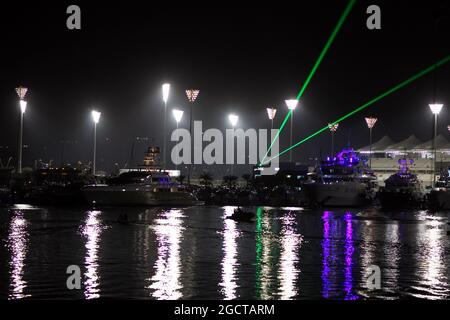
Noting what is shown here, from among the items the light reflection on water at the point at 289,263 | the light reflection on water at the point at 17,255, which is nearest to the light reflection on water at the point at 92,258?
the light reflection on water at the point at 17,255

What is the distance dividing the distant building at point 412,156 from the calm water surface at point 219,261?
A: 394 ft

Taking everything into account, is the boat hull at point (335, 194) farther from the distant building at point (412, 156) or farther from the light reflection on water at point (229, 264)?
the distant building at point (412, 156)

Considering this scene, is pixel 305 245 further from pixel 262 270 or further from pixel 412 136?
pixel 412 136

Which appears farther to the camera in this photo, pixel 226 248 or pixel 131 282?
pixel 226 248

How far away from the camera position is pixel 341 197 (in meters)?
96.5

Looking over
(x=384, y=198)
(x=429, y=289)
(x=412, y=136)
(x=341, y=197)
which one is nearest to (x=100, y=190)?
(x=341, y=197)

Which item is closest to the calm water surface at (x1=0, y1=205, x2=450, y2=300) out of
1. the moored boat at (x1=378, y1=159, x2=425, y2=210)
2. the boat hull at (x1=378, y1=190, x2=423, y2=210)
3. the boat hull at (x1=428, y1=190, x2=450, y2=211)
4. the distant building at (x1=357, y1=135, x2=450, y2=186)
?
the boat hull at (x1=428, y1=190, x2=450, y2=211)

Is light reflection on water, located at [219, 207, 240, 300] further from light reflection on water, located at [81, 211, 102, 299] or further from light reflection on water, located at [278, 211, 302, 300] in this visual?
light reflection on water, located at [81, 211, 102, 299]

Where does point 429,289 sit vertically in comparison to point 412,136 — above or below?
below

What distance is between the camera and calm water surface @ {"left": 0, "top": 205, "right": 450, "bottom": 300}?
23219mm

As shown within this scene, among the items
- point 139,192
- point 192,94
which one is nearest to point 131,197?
point 139,192

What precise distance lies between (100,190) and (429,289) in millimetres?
65081

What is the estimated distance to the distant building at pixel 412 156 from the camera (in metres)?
170

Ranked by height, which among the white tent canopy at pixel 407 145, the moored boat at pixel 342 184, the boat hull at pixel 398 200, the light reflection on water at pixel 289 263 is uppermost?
the white tent canopy at pixel 407 145
